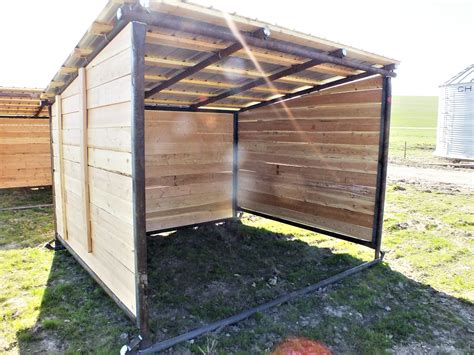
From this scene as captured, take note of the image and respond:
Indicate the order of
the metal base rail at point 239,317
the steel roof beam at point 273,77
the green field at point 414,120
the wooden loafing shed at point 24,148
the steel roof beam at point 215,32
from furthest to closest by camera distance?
the green field at point 414,120 → the wooden loafing shed at point 24,148 → the steel roof beam at point 273,77 → the metal base rail at point 239,317 → the steel roof beam at point 215,32

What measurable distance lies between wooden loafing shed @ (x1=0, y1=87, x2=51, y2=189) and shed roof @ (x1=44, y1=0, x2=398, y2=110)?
17.8ft

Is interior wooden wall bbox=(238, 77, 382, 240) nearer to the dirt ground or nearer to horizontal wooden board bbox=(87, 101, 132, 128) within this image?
the dirt ground

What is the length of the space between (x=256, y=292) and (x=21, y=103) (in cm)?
675

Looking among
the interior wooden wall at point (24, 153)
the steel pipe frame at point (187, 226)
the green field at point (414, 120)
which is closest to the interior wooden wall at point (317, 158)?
the steel pipe frame at point (187, 226)

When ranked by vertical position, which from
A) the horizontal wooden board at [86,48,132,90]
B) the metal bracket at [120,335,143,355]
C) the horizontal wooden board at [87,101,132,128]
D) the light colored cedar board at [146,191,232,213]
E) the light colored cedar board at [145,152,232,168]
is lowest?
the metal bracket at [120,335,143,355]

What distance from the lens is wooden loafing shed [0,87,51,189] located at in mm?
8648

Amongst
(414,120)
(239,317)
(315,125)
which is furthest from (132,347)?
(414,120)

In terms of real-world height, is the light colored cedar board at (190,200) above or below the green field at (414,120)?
below

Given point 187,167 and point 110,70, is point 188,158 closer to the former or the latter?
point 187,167

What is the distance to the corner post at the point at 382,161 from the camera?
4.32m

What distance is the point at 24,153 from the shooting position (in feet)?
29.4

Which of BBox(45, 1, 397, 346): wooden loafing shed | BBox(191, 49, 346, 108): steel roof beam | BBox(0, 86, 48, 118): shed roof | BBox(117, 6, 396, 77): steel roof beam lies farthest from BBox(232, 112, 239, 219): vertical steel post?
BBox(0, 86, 48, 118): shed roof

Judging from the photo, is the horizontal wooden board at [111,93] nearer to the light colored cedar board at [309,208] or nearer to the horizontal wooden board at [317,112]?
the horizontal wooden board at [317,112]

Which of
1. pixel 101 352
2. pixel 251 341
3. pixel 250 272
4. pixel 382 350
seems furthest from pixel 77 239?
pixel 382 350
